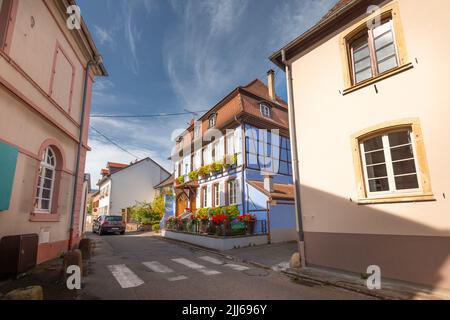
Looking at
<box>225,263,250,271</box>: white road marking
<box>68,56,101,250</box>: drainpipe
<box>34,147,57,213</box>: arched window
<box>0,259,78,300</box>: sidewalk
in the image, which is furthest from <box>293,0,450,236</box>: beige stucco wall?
<box>68,56,101,250</box>: drainpipe

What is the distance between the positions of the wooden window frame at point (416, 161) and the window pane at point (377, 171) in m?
0.14

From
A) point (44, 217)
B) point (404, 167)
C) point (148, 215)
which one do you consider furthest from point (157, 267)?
point (148, 215)

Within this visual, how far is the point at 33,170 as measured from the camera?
22.7 feet

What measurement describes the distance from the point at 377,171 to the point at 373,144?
0.70m

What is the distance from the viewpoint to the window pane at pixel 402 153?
18.8 ft

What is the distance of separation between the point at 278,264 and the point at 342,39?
23.6 feet

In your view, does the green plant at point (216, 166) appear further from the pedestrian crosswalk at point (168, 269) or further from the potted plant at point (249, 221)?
the pedestrian crosswalk at point (168, 269)

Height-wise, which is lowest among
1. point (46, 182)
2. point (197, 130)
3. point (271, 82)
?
point (46, 182)

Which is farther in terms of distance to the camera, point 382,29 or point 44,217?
point 44,217

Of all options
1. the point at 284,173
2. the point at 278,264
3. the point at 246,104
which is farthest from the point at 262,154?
the point at 278,264

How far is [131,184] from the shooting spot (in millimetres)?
32625

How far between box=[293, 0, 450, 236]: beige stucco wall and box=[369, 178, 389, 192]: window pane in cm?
38

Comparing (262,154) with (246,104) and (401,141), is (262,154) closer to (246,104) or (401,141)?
(246,104)

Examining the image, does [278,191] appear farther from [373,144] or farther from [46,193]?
[46,193]
